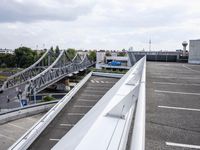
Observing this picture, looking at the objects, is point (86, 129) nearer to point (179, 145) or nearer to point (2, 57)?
point (179, 145)

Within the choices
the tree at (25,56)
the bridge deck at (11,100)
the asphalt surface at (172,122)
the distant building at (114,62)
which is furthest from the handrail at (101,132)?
the tree at (25,56)

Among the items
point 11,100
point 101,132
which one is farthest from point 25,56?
point 101,132

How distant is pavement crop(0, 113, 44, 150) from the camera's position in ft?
45.2

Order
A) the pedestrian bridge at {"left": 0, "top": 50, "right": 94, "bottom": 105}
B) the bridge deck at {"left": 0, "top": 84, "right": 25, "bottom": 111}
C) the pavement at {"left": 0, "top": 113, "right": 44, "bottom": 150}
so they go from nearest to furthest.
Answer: the pavement at {"left": 0, "top": 113, "right": 44, "bottom": 150} → the bridge deck at {"left": 0, "top": 84, "right": 25, "bottom": 111} → the pedestrian bridge at {"left": 0, "top": 50, "right": 94, "bottom": 105}

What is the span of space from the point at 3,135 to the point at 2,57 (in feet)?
299

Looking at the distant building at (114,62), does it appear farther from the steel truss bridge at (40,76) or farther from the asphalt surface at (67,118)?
the asphalt surface at (67,118)

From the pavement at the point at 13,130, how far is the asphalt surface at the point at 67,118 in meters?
5.80

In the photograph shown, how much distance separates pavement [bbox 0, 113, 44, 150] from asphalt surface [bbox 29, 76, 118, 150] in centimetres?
580

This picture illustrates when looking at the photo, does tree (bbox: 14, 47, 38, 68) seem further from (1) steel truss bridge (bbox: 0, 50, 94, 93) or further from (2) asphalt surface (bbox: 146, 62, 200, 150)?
(2) asphalt surface (bbox: 146, 62, 200, 150)

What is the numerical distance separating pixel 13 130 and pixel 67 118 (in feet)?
30.7

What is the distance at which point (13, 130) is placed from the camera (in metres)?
15.6

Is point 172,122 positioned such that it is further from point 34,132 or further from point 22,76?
point 22,76

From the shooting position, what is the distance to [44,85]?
44.7m

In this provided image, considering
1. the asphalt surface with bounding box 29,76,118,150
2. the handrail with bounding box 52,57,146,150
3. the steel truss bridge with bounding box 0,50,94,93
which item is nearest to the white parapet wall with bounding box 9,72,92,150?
the asphalt surface with bounding box 29,76,118,150
